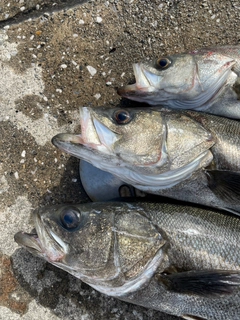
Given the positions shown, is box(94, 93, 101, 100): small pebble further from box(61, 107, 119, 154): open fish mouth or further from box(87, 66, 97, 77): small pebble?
box(61, 107, 119, 154): open fish mouth

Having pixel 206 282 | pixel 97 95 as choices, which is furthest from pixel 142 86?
pixel 206 282

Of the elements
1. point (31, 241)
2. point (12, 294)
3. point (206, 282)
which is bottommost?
point (12, 294)

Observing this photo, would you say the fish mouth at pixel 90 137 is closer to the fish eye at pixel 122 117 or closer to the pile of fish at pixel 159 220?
the pile of fish at pixel 159 220

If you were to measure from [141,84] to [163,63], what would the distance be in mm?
245

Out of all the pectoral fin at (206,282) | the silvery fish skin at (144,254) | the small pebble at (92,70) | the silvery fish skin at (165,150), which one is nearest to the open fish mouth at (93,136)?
the silvery fish skin at (165,150)

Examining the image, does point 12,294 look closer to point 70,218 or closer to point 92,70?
→ point 70,218

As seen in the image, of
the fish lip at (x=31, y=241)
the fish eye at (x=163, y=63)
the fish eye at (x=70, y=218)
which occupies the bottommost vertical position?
the fish lip at (x=31, y=241)

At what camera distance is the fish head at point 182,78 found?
3234 mm

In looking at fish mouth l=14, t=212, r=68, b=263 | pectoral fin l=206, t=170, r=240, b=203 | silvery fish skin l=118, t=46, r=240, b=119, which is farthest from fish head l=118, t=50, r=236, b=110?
fish mouth l=14, t=212, r=68, b=263

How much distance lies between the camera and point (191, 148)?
293 cm

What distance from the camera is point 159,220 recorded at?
9.37ft

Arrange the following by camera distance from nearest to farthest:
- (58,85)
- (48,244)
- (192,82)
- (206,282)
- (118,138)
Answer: (206,282) < (48,244) < (118,138) < (192,82) < (58,85)

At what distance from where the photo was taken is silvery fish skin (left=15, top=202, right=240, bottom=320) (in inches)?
107

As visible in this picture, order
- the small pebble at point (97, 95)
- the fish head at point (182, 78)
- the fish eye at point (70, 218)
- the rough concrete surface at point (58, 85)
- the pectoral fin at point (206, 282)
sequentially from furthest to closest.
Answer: the small pebble at point (97, 95) < the rough concrete surface at point (58, 85) < the fish head at point (182, 78) < the fish eye at point (70, 218) < the pectoral fin at point (206, 282)
